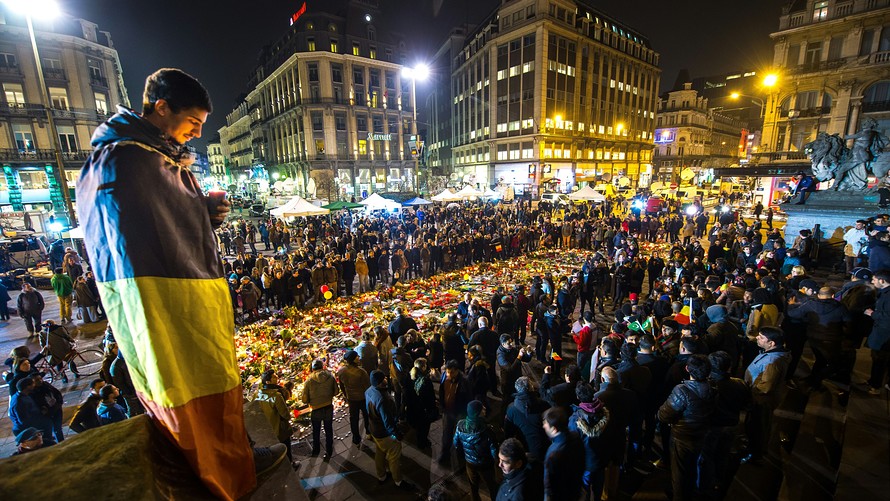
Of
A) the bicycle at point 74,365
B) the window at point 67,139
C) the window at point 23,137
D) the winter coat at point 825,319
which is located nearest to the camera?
the winter coat at point 825,319

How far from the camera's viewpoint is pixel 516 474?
3705 millimetres

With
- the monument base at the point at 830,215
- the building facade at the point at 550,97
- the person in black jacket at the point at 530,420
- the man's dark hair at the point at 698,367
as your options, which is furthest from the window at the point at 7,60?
the monument base at the point at 830,215

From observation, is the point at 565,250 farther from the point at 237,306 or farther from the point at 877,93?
the point at 877,93

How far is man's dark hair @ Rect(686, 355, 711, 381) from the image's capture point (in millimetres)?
4121

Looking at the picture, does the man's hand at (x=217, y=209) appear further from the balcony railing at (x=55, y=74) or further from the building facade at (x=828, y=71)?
the balcony railing at (x=55, y=74)

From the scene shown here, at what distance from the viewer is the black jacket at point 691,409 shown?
4.18 meters

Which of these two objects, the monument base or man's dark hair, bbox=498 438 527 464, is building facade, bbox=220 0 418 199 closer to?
the monument base

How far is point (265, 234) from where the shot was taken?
22.8 meters

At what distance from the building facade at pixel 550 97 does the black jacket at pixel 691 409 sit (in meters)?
45.6

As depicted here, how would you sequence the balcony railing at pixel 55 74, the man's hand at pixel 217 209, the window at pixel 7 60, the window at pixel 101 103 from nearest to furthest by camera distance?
1. the man's hand at pixel 217 209
2. the window at pixel 7 60
3. the balcony railing at pixel 55 74
4. the window at pixel 101 103

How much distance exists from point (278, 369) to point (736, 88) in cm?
13265

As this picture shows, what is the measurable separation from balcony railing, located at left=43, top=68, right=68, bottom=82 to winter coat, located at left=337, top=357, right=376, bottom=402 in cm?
5124

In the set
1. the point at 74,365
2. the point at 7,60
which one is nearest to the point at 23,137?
the point at 7,60

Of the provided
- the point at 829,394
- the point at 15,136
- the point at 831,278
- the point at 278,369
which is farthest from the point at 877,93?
the point at 15,136
